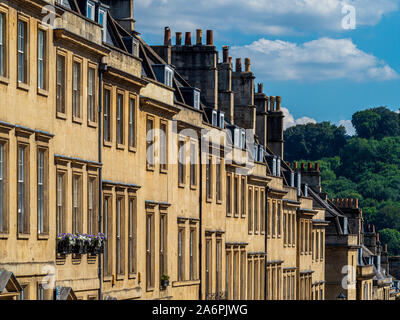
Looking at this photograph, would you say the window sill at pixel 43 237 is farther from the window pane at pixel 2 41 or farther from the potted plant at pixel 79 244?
the window pane at pixel 2 41

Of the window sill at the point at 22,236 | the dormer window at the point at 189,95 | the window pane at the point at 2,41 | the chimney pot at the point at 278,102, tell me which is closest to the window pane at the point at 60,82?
the window pane at the point at 2,41

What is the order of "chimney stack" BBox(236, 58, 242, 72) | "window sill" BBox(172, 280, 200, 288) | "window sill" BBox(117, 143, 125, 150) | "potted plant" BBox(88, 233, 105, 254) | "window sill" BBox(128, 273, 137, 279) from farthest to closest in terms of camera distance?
"chimney stack" BBox(236, 58, 242, 72), "window sill" BBox(172, 280, 200, 288), "window sill" BBox(128, 273, 137, 279), "window sill" BBox(117, 143, 125, 150), "potted plant" BBox(88, 233, 105, 254)

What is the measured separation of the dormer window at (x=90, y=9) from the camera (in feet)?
118

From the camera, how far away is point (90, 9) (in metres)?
36.2

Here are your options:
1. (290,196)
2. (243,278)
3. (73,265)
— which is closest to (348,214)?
(290,196)

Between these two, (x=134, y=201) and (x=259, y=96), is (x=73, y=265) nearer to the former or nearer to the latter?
(x=134, y=201)

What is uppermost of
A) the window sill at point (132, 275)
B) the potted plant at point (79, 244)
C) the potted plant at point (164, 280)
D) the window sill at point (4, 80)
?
the window sill at point (4, 80)

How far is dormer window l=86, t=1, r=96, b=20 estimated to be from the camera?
35875mm

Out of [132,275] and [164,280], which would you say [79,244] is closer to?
[132,275]

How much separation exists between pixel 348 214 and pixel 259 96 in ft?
97.3

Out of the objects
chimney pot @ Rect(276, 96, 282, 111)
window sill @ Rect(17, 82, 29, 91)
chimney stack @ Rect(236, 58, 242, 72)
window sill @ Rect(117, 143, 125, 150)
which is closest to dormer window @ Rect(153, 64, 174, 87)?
window sill @ Rect(117, 143, 125, 150)

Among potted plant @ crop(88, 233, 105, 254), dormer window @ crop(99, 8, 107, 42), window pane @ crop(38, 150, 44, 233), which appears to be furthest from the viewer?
dormer window @ crop(99, 8, 107, 42)

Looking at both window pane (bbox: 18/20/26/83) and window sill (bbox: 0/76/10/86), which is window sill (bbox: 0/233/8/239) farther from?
window pane (bbox: 18/20/26/83)

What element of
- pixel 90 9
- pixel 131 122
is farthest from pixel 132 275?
pixel 90 9
